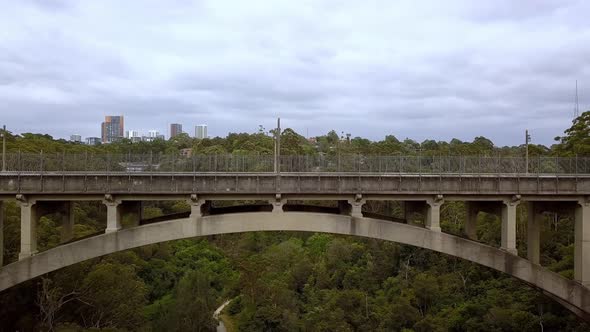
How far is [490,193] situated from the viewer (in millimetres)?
20422

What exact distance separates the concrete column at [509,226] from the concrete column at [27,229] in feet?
59.9

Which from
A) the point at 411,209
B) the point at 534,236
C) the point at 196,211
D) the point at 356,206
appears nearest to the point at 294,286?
the point at 411,209

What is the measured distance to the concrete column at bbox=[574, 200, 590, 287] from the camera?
20.0 meters

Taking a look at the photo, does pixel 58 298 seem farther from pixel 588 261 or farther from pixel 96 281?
pixel 588 261

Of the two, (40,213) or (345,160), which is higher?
(345,160)

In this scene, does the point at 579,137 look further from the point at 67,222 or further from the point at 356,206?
the point at 67,222

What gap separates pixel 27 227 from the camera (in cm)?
1902

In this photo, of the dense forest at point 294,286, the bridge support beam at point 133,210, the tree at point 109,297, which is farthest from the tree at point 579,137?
the tree at point 109,297

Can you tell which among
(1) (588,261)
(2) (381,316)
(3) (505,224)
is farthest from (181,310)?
(1) (588,261)

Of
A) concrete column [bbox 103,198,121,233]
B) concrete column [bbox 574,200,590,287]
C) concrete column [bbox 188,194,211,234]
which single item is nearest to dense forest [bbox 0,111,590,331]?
concrete column [bbox 574,200,590,287]

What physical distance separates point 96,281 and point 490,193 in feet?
62.5

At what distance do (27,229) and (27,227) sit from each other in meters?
0.08

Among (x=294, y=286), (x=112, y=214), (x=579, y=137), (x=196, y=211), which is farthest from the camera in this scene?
(x=294, y=286)

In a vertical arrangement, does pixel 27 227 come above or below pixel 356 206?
below
